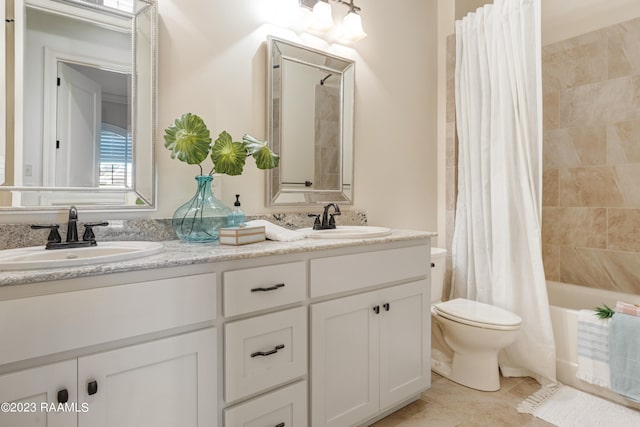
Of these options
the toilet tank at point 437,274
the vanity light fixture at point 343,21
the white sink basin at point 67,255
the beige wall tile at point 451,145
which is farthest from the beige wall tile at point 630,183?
the white sink basin at point 67,255

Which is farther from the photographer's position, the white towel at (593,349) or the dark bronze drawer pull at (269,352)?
the white towel at (593,349)

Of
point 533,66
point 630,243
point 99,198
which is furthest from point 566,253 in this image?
point 99,198

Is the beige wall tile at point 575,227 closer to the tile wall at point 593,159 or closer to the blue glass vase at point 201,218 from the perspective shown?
the tile wall at point 593,159

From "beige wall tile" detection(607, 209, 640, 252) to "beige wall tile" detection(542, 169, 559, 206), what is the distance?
377 mm

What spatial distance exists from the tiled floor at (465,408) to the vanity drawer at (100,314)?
116 cm

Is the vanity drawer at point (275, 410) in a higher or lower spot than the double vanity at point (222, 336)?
lower

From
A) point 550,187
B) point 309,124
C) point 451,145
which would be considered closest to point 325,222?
point 309,124

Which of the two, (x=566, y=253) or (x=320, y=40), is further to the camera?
(x=566, y=253)

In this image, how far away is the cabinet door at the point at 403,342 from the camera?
165 centimetres

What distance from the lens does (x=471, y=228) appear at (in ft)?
8.02

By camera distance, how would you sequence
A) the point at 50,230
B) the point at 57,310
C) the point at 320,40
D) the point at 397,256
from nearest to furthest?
the point at 57,310 → the point at 50,230 → the point at 397,256 → the point at 320,40

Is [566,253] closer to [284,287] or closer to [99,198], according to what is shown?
[284,287]

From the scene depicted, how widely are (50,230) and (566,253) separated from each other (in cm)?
326

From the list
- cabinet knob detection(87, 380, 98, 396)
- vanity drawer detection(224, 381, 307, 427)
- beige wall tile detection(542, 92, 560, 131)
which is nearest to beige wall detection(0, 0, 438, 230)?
cabinet knob detection(87, 380, 98, 396)
